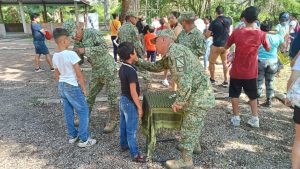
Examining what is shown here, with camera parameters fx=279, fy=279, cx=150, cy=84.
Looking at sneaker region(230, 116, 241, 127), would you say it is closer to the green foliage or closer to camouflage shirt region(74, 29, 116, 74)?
camouflage shirt region(74, 29, 116, 74)

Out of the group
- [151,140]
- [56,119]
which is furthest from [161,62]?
[56,119]

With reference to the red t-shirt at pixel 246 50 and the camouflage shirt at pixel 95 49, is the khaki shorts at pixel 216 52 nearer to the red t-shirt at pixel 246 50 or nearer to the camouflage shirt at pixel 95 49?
the red t-shirt at pixel 246 50

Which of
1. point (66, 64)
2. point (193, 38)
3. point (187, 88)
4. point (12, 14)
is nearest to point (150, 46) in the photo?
point (193, 38)

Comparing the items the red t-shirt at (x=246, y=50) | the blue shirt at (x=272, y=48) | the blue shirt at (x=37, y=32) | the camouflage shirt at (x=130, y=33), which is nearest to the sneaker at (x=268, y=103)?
the blue shirt at (x=272, y=48)

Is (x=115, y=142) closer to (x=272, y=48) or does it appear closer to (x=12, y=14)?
(x=272, y=48)

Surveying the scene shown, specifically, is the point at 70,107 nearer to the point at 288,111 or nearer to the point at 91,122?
the point at 91,122

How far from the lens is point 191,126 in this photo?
10.7 feet

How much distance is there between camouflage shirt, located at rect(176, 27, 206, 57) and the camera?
185 inches

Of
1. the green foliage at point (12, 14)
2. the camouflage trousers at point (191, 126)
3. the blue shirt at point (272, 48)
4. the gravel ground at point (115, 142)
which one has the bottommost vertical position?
the gravel ground at point (115, 142)

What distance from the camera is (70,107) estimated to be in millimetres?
3871

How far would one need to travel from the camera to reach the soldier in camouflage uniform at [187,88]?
3.02 metres

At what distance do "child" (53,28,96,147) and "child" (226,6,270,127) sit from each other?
7.66 feet

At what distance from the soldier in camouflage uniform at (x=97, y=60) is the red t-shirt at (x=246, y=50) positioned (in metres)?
1.91

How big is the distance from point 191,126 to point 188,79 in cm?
60
